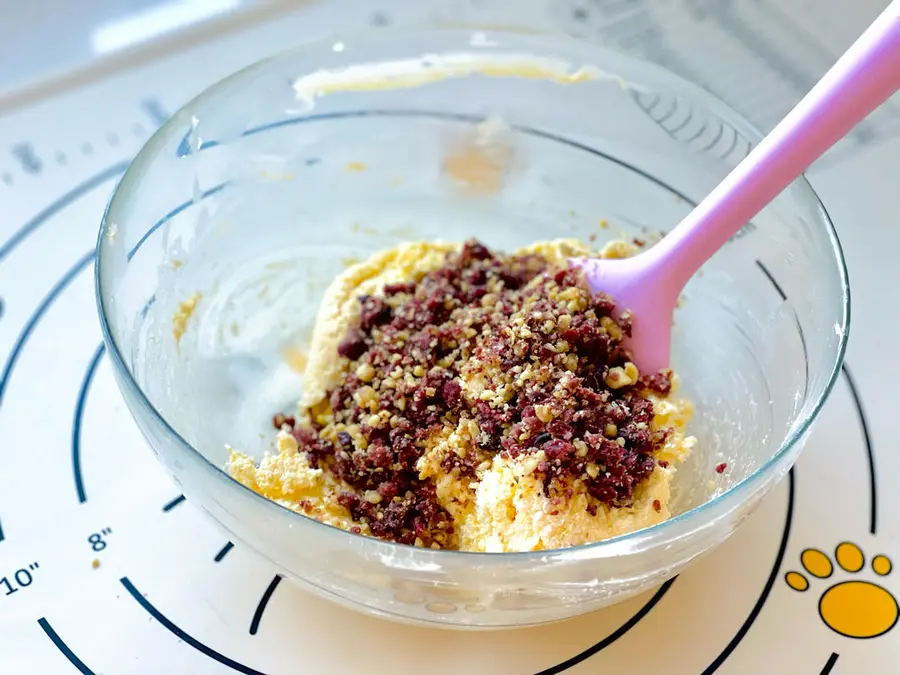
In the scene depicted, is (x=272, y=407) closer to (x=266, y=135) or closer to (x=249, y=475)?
(x=249, y=475)

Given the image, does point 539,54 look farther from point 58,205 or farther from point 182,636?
point 182,636

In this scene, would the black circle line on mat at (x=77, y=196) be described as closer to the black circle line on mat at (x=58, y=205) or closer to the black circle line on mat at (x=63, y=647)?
the black circle line on mat at (x=58, y=205)

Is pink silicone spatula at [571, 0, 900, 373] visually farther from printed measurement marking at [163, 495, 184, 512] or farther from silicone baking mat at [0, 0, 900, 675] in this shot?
printed measurement marking at [163, 495, 184, 512]

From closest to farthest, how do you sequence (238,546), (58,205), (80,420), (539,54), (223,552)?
(238,546), (223,552), (80,420), (539,54), (58,205)

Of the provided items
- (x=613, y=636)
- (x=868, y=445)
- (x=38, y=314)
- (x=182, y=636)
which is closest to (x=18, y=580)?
(x=182, y=636)

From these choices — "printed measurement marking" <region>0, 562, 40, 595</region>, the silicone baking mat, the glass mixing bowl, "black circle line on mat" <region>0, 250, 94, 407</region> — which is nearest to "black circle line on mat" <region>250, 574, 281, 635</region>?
the silicone baking mat

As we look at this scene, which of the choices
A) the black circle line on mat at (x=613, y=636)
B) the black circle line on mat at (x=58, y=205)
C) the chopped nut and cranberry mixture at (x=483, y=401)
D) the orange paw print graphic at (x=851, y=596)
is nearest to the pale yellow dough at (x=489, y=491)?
the chopped nut and cranberry mixture at (x=483, y=401)
